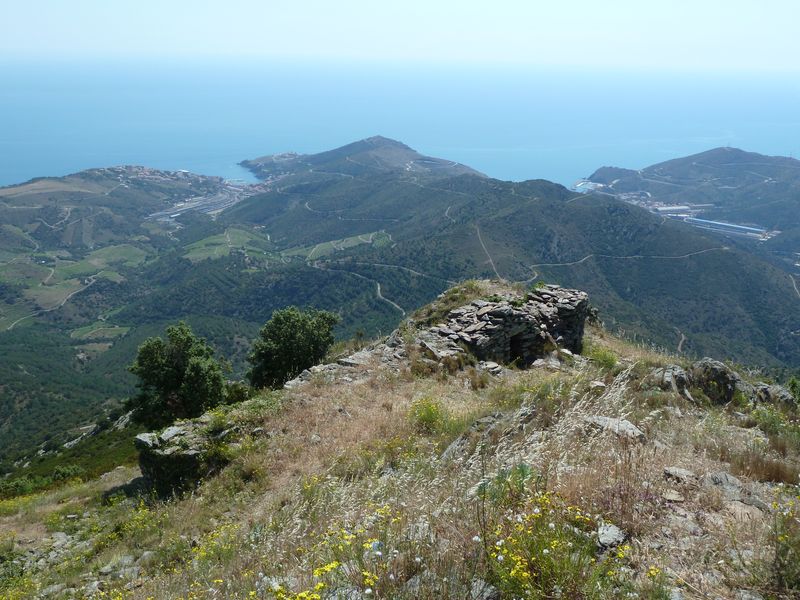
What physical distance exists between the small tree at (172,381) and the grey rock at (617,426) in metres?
15.5

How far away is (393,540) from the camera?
12.8 ft

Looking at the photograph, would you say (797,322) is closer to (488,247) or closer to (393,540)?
(488,247)

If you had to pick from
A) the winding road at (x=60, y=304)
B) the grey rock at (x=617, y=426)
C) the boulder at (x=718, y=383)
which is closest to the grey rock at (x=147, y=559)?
the grey rock at (x=617, y=426)

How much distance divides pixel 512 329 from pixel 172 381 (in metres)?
12.8

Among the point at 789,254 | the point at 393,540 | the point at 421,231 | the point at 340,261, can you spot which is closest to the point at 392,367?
the point at 393,540

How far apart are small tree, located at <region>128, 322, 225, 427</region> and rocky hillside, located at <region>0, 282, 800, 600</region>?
16.7ft

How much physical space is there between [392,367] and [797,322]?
119 m

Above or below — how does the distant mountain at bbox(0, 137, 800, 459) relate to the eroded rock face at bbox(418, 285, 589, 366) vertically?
below

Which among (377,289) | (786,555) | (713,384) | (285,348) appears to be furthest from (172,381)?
(377,289)

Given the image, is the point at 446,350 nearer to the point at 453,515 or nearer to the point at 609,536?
the point at 453,515

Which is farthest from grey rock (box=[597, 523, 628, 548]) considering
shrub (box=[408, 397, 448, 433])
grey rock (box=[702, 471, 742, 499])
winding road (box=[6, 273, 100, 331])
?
winding road (box=[6, 273, 100, 331])

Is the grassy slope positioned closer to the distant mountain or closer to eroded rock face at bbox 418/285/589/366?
eroded rock face at bbox 418/285/589/366

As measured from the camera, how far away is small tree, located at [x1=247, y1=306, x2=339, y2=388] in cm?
2505

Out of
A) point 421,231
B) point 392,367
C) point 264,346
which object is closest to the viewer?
point 392,367
